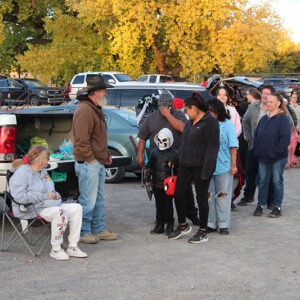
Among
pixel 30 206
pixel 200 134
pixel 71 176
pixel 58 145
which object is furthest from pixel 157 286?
pixel 58 145

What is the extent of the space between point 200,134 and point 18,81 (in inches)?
1081

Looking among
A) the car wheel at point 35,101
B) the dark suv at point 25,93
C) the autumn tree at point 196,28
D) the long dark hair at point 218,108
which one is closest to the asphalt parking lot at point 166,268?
the long dark hair at point 218,108

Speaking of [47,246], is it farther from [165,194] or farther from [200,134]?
[200,134]

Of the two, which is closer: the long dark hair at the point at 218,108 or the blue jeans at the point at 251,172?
the long dark hair at the point at 218,108

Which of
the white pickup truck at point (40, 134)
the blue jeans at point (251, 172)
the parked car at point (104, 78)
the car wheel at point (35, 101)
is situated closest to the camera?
the white pickup truck at point (40, 134)

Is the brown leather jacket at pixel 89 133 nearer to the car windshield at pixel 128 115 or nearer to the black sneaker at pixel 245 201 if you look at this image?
the black sneaker at pixel 245 201

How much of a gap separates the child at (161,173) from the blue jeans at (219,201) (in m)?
0.58

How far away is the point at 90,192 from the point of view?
6.30m

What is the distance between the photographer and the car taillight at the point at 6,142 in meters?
6.33

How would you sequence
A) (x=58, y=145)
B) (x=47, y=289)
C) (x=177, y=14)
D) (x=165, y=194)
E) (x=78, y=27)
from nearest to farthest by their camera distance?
(x=47, y=289)
(x=165, y=194)
(x=58, y=145)
(x=177, y=14)
(x=78, y=27)

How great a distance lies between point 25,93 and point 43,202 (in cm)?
2566

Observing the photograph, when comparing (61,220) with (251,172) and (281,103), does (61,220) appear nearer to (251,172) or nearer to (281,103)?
(281,103)

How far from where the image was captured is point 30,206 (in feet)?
18.8

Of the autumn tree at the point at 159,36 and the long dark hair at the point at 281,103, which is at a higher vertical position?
the autumn tree at the point at 159,36
